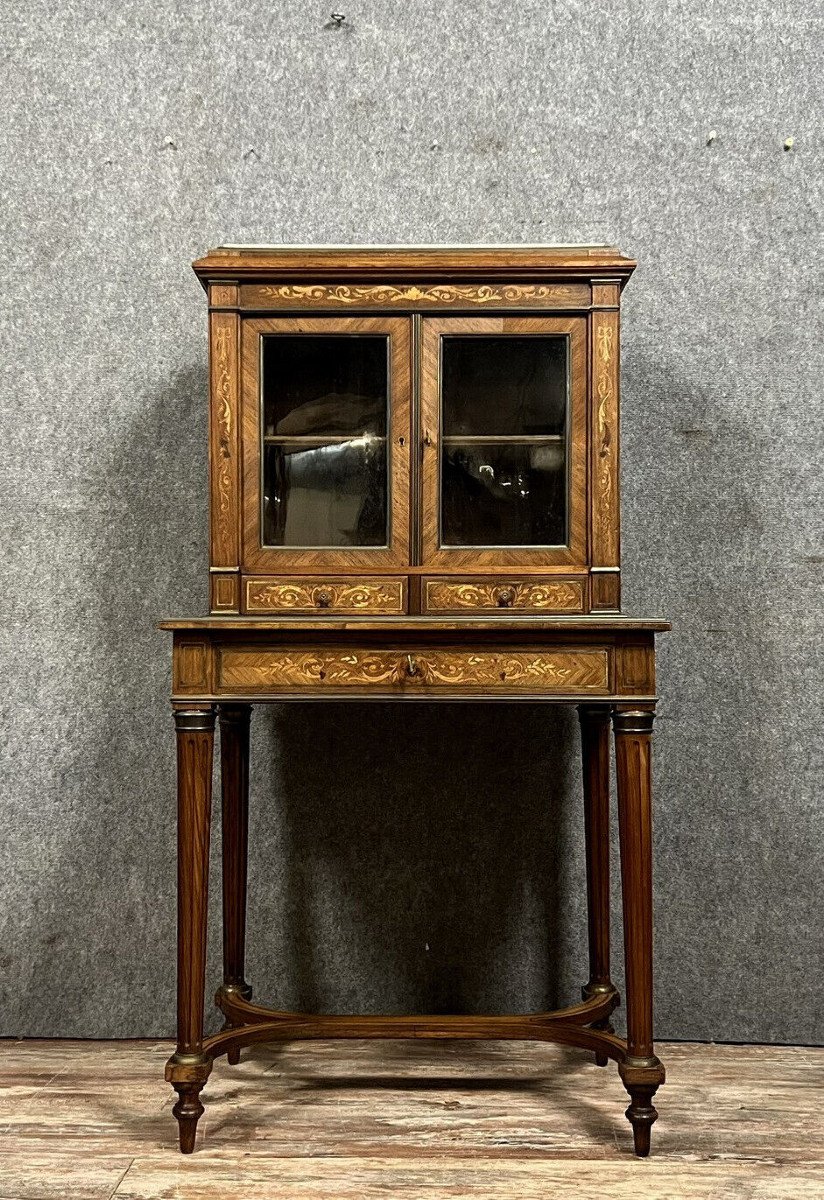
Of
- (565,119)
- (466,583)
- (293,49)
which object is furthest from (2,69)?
(466,583)

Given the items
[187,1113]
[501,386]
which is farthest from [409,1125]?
[501,386]

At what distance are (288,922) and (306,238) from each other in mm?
1466

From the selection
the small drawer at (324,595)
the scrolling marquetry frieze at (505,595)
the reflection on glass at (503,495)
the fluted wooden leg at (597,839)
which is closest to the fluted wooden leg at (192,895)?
the small drawer at (324,595)

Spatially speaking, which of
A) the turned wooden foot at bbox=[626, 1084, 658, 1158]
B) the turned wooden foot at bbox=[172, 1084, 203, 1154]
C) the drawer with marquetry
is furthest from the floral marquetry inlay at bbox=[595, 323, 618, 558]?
the turned wooden foot at bbox=[172, 1084, 203, 1154]

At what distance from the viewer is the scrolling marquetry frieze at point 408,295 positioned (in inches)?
73.4

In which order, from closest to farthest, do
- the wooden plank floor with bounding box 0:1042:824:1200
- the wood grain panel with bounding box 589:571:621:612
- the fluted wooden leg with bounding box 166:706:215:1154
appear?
1. the wooden plank floor with bounding box 0:1042:824:1200
2. the fluted wooden leg with bounding box 166:706:215:1154
3. the wood grain panel with bounding box 589:571:621:612

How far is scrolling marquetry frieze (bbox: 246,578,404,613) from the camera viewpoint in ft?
6.09

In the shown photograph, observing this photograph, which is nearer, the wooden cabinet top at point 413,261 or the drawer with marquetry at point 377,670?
the drawer with marquetry at point 377,670

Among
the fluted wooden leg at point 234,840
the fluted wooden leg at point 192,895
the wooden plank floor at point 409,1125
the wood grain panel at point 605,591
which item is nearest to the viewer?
the wooden plank floor at point 409,1125

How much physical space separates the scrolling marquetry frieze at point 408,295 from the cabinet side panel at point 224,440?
0.07 meters

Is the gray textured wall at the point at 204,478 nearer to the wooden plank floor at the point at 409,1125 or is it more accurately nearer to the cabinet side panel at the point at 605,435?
the wooden plank floor at the point at 409,1125

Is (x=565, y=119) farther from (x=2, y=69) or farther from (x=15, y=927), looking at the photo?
(x=15, y=927)

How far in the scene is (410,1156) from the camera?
168 centimetres

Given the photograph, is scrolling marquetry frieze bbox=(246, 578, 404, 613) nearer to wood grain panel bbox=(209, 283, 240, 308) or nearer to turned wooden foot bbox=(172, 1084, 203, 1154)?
wood grain panel bbox=(209, 283, 240, 308)
